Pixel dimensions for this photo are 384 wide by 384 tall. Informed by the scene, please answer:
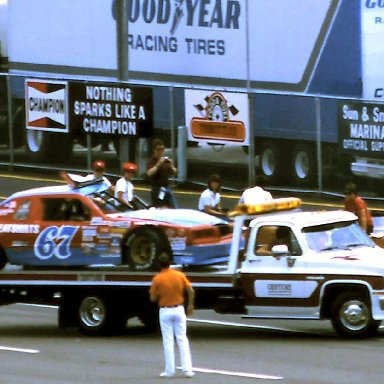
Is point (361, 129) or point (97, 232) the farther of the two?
point (361, 129)

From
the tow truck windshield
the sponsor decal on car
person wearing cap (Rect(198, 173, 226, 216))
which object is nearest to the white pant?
the tow truck windshield

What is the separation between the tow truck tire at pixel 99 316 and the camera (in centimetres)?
2095

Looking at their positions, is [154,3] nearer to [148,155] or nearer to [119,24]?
[119,24]

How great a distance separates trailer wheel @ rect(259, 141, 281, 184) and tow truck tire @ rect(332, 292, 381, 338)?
12.1 metres

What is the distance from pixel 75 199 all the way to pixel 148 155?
42.8 ft

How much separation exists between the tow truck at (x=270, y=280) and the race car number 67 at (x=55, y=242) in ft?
0.71

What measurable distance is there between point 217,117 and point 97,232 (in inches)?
480

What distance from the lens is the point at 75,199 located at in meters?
21.3

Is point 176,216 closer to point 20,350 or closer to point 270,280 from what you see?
point 270,280

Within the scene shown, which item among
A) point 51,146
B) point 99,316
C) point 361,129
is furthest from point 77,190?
point 51,146

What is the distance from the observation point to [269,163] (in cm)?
3197

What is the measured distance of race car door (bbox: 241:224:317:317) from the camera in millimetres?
19906

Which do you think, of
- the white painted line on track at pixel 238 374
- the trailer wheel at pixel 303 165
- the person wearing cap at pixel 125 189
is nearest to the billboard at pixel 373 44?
the trailer wheel at pixel 303 165

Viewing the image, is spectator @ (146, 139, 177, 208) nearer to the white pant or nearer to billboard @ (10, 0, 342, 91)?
billboard @ (10, 0, 342, 91)
